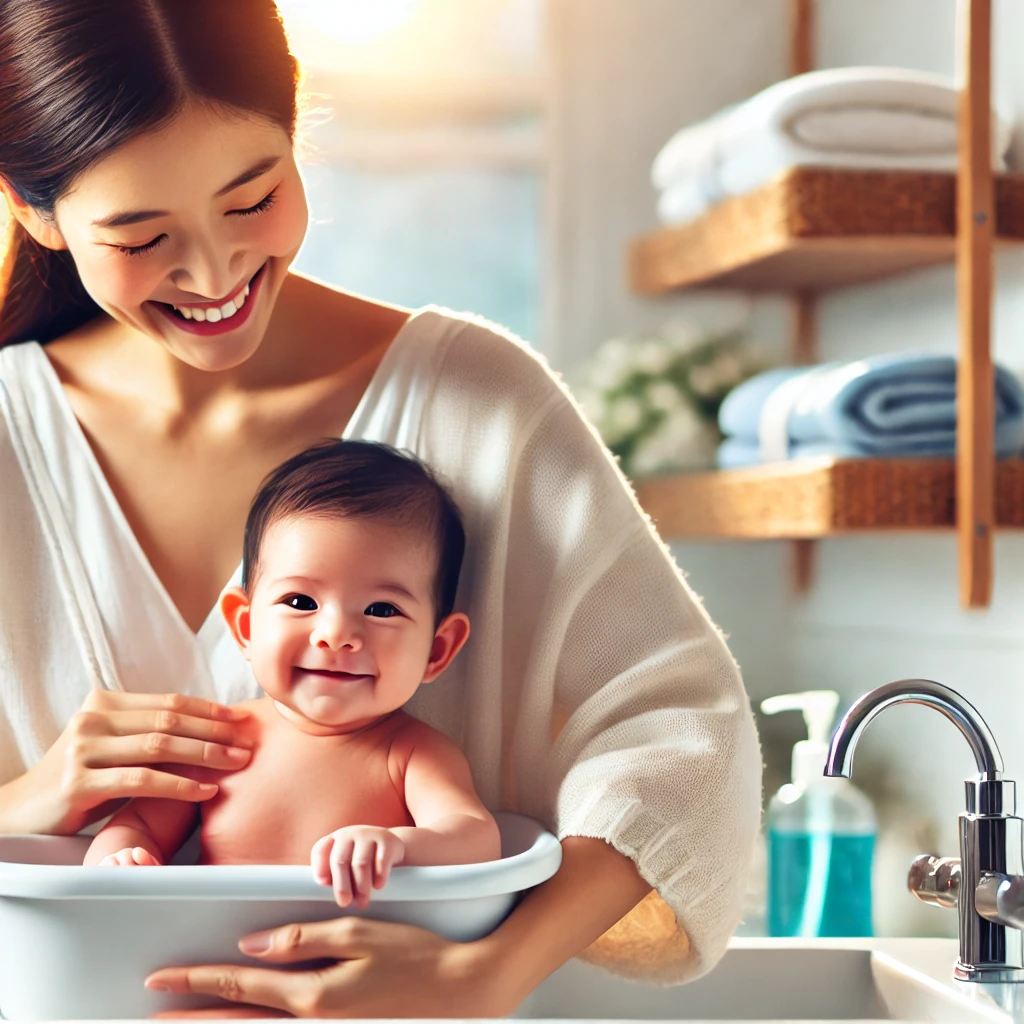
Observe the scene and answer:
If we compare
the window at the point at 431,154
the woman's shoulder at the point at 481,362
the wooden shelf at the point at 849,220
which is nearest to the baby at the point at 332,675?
the woman's shoulder at the point at 481,362

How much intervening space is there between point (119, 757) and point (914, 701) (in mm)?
455

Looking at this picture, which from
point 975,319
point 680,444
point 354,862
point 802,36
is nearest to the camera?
point 354,862

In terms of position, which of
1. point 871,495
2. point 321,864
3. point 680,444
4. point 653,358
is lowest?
point 321,864

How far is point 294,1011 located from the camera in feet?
2.20

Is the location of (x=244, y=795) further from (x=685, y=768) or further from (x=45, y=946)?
(x=685, y=768)

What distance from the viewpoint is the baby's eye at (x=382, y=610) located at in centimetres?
75

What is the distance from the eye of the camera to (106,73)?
0.72 metres

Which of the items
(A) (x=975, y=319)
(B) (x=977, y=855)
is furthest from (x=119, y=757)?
(A) (x=975, y=319)

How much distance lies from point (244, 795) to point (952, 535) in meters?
0.87

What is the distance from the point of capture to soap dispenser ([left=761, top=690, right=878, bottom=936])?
1.24 meters

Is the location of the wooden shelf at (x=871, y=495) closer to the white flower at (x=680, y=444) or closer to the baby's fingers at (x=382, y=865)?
the white flower at (x=680, y=444)

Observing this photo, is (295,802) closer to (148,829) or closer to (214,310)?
(148,829)

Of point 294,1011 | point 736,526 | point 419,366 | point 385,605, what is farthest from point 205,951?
point 736,526

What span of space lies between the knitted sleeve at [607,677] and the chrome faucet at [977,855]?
0.33 feet
